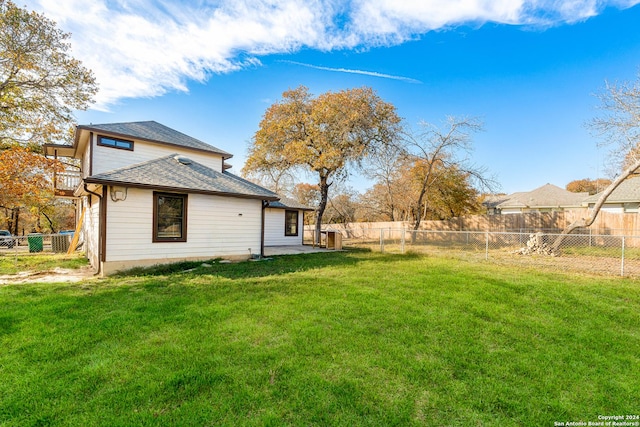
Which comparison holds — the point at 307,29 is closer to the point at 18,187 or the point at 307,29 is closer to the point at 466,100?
the point at 466,100

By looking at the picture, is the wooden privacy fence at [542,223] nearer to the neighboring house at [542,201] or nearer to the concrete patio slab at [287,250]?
the concrete patio slab at [287,250]

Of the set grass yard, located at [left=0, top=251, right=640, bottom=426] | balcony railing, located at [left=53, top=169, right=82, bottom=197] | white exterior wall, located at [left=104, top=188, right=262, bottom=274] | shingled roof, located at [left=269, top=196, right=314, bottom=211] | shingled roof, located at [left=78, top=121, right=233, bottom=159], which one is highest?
shingled roof, located at [left=78, top=121, right=233, bottom=159]

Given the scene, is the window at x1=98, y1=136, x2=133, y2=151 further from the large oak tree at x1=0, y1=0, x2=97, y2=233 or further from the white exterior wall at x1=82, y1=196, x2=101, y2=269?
the large oak tree at x1=0, y1=0, x2=97, y2=233

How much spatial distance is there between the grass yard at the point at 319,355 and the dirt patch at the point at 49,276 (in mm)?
1148

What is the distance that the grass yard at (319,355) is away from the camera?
2.21 m

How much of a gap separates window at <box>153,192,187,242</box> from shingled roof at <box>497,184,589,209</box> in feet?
92.7

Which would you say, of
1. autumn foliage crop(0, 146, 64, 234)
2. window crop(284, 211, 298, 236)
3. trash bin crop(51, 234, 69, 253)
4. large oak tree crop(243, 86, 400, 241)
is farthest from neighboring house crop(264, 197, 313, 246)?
autumn foliage crop(0, 146, 64, 234)

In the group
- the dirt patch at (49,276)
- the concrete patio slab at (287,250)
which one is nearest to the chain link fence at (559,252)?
the concrete patio slab at (287,250)

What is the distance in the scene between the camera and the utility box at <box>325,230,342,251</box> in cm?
1338

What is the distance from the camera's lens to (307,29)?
30.6 feet

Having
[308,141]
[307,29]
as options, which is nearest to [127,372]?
[307,29]

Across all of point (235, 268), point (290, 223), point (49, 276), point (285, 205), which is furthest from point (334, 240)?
point (49, 276)

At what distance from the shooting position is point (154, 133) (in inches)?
446

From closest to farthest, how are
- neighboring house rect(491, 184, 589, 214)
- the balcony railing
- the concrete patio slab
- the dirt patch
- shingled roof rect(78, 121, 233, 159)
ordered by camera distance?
the dirt patch, shingled roof rect(78, 121, 233, 159), the concrete patio slab, the balcony railing, neighboring house rect(491, 184, 589, 214)
